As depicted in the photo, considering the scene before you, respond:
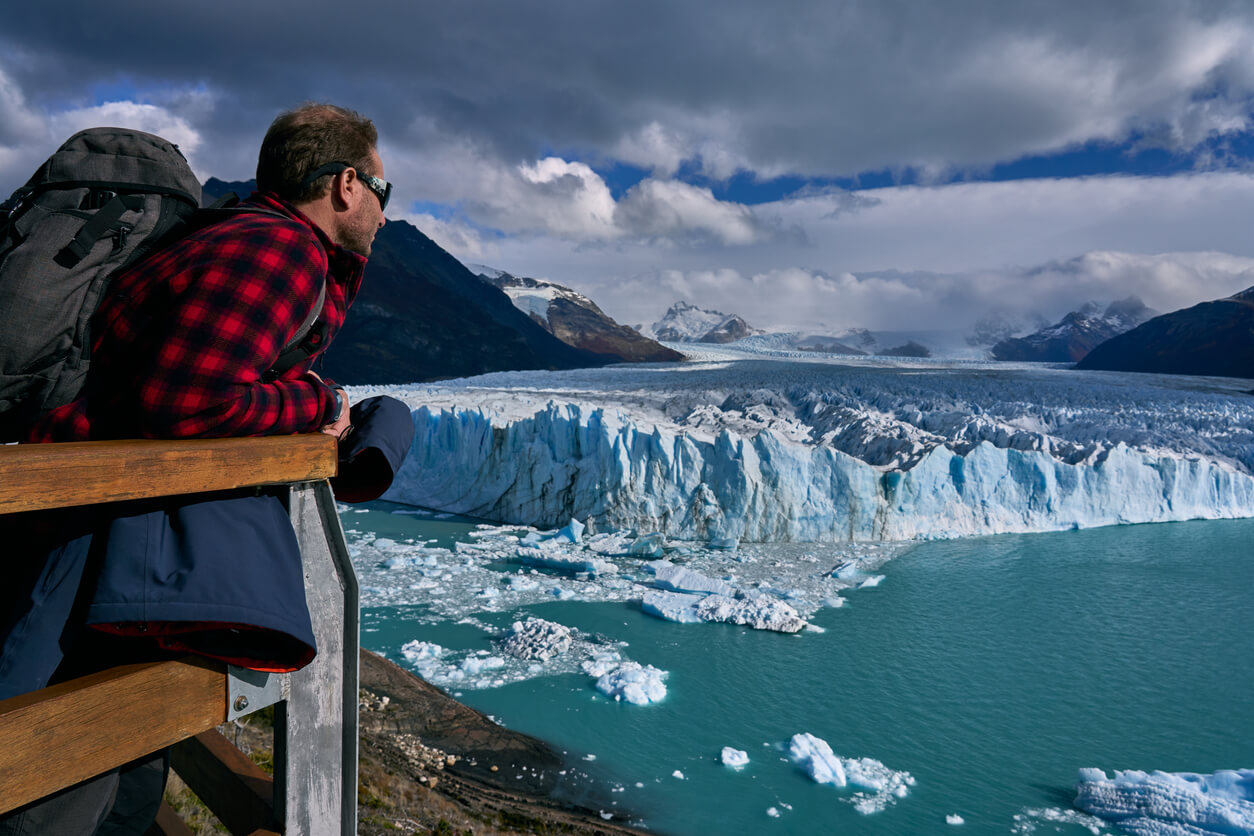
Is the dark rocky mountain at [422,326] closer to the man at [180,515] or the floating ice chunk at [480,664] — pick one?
the floating ice chunk at [480,664]

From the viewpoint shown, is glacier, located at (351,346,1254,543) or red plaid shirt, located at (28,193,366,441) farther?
glacier, located at (351,346,1254,543)

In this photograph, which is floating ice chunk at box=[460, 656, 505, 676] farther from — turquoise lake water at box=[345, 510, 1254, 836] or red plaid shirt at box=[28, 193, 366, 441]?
red plaid shirt at box=[28, 193, 366, 441]

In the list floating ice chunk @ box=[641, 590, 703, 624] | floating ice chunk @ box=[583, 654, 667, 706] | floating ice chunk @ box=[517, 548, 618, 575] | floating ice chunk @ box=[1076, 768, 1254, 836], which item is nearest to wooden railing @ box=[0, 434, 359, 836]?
floating ice chunk @ box=[583, 654, 667, 706]

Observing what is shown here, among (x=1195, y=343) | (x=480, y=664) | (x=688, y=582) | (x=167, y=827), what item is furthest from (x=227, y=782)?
(x=1195, y=343)

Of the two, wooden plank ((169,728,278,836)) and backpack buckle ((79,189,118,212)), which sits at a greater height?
backpack buckle ((79,189,118,212))

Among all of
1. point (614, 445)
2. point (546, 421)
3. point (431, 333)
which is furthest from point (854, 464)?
point (431, 333)

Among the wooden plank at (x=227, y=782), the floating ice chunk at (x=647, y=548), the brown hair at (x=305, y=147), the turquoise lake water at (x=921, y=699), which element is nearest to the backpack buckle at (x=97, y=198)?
the brown hair at (x=305, y=147)
